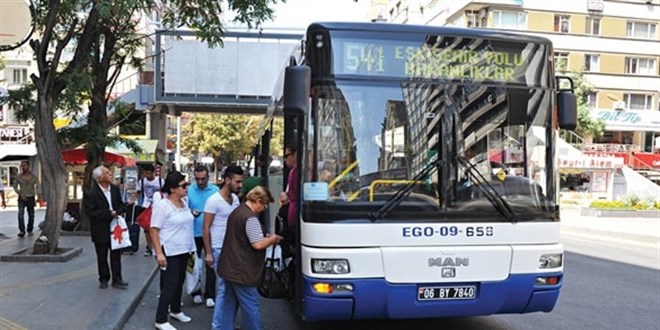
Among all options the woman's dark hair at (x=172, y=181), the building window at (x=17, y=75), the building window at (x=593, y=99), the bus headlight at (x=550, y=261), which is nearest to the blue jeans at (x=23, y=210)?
the woman's dark hair at (x=172, y=181)

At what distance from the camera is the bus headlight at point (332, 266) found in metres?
4.98

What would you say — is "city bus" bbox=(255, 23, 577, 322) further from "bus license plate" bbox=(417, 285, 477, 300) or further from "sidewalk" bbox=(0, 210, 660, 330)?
"sidewalk" bbox=(0, 210, 660, 330)

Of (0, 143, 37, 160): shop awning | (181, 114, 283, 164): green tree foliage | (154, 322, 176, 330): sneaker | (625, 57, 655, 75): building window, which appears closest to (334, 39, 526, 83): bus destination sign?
(154, 322, 176, 330): sneaker

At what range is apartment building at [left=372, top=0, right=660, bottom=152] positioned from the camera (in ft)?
146

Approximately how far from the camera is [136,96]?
2120 centimetres

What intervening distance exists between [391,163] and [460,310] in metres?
1.46

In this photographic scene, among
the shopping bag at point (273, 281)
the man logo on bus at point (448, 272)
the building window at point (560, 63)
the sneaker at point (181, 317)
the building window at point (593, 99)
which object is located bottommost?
the sneaker at point (181, 317)

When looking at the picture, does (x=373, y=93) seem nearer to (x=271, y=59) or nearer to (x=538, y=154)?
(x=538, y=154)

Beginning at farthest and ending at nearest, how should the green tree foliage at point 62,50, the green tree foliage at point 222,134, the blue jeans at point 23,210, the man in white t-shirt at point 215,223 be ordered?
the green tree foliage at point 222,134 → the blue jeans at point 23,210 → the green tree foliage at point 62,50 → the man in white t-shirt at point 215,223

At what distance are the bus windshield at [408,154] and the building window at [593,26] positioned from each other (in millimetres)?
45942

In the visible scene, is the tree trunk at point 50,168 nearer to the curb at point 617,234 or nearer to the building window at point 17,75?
the curb at point 617,234

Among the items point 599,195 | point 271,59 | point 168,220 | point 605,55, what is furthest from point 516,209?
point 605,55

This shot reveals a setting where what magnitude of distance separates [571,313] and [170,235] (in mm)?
5027

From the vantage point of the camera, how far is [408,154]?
17.1 feet
